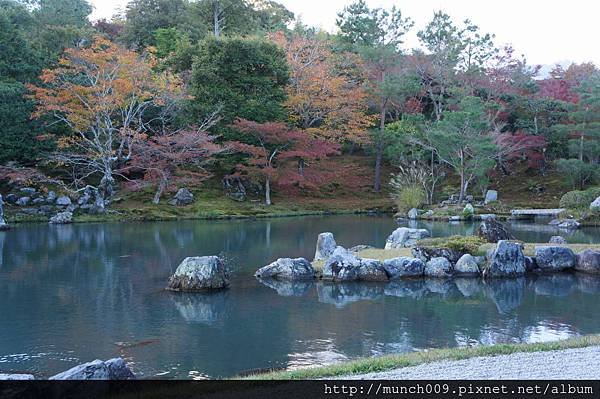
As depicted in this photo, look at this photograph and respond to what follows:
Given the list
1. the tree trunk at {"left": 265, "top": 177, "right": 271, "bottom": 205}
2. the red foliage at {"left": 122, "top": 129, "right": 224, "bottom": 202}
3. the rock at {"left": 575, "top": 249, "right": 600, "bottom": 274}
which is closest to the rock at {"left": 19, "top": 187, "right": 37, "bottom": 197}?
the red foliage at {"left": 122, "top": 129, "right": 224, "bottom": 202}

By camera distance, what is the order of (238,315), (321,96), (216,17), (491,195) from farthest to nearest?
1. (216,17)
2. (321,96)
3. (491,195)
4. (238,315)

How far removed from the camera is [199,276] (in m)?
10.7

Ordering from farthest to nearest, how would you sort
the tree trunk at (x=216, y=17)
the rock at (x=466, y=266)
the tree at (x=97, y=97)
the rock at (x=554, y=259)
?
the tree trunk at (x=216, y=17) < the tree at (x=97, y=97) < the rock at (x=554, y=259) < the rock at (x=466, y=266)

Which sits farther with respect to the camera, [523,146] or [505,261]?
[523,146]

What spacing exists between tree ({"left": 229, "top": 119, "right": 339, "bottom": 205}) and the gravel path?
2065 cm

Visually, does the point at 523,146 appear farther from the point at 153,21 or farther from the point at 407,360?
the point at 407,360

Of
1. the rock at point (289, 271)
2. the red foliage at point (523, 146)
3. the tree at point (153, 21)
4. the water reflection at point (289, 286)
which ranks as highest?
the tree at point (153, 21)

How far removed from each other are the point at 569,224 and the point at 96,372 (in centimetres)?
1809

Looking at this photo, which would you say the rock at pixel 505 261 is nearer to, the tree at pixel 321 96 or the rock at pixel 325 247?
the rock at pixel 325 247

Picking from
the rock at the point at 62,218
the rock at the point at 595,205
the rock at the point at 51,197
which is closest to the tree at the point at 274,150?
the rock at the point at 62,218

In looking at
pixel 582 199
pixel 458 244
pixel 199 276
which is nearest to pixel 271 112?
pixel 582 199

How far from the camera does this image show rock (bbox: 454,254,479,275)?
1173 centimetres

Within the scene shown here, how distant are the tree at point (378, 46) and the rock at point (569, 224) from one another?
11.0 meters

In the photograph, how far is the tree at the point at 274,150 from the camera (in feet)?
83.9
